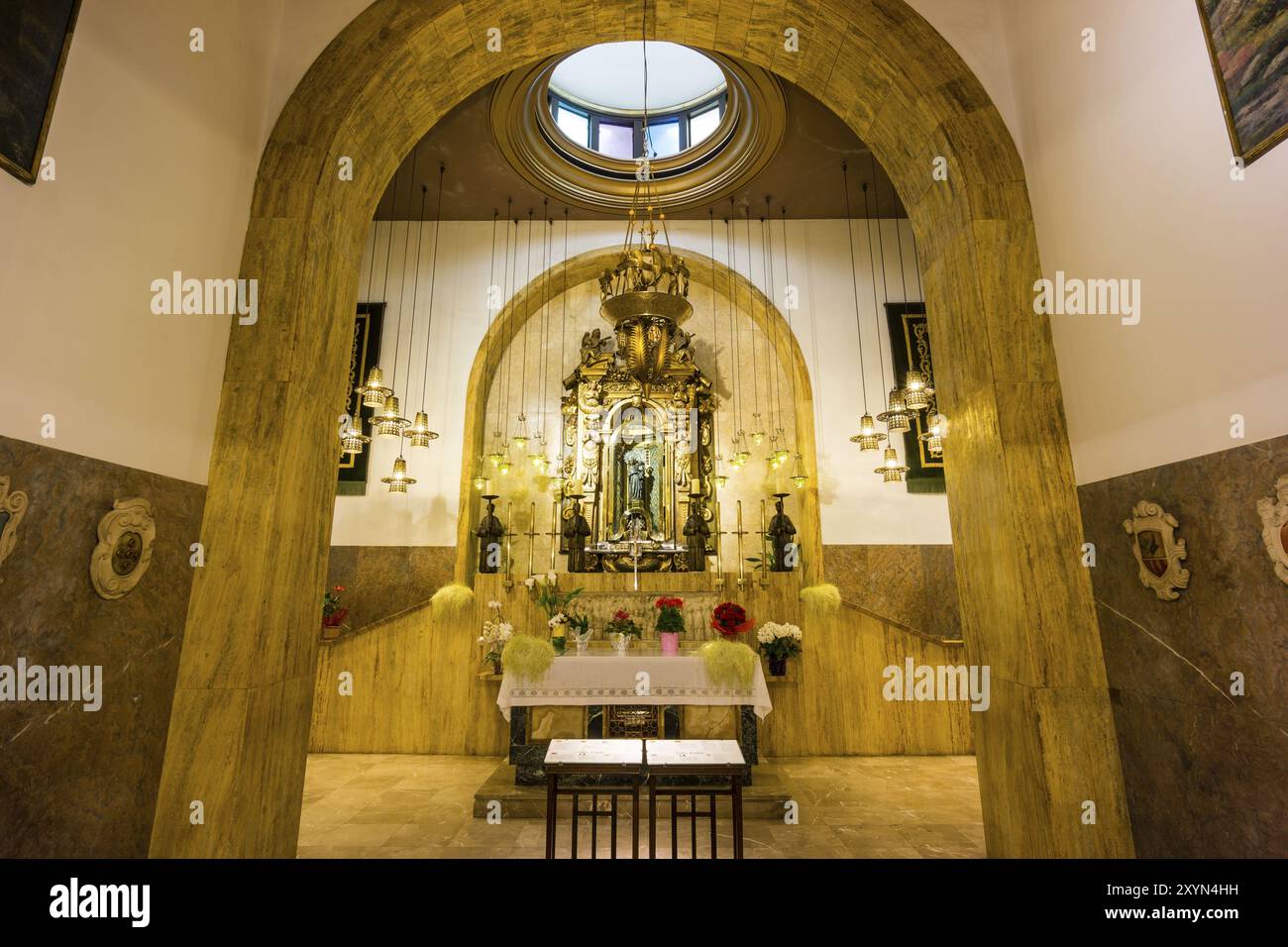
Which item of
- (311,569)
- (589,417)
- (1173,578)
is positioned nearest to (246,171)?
(311,569)

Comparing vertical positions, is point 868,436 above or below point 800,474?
above

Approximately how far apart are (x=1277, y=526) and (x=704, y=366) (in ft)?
27.3

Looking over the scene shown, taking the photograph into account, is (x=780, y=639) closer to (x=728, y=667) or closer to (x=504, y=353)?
(x=728, y=667)

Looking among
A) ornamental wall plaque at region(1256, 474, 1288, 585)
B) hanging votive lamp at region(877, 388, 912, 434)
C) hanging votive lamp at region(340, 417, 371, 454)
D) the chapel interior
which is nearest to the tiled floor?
the chapel interior

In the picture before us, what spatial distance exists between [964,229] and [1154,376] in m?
1.36

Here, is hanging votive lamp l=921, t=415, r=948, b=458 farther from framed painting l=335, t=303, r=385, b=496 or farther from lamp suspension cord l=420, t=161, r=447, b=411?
framed painting l=335, t=303, r=385, b=496

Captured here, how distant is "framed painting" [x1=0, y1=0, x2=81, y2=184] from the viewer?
1.89 metres

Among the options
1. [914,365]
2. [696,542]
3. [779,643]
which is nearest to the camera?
[779,643]

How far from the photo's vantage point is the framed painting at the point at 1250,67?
1858 millimetres

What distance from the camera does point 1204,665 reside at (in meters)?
2.18

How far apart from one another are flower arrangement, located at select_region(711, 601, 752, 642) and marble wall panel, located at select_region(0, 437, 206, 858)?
437 centimetres

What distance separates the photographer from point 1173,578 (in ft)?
7.47

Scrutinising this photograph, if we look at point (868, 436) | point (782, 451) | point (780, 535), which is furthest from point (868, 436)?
point (780, 535)
